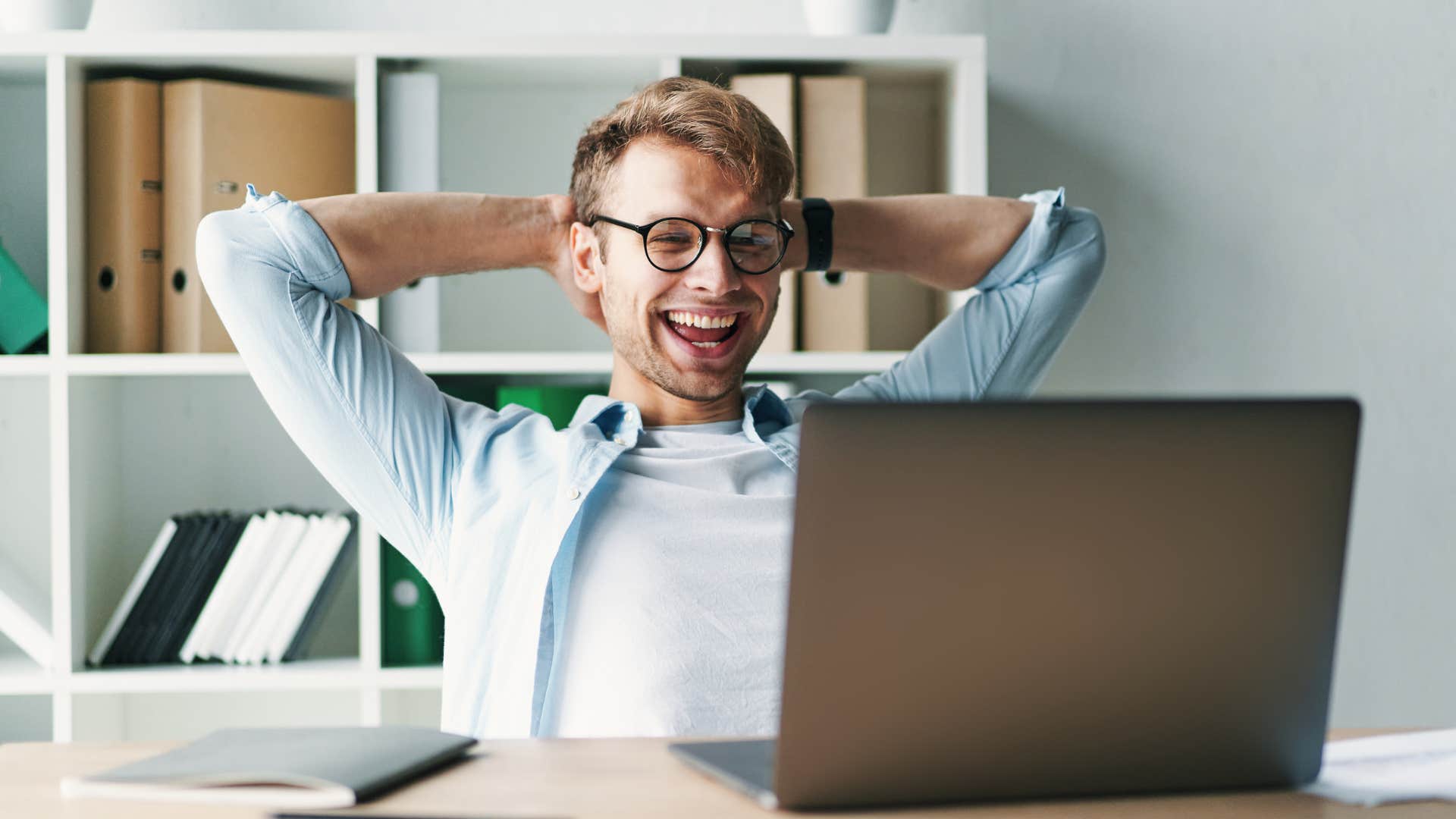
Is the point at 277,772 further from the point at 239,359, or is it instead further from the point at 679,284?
the point at 239,359

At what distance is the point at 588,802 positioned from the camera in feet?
2.13

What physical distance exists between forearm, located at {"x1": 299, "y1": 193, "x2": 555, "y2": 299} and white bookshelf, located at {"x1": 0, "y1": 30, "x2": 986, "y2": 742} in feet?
1.17

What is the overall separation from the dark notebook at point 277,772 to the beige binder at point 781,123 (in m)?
1.18

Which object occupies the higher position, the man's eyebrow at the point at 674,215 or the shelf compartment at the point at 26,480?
the man's eyebrow at the point at 674,215

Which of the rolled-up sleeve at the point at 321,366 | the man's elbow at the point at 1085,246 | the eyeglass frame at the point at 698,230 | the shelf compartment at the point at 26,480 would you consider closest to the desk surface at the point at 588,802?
the rolled-up sleeve at the point at 321,366

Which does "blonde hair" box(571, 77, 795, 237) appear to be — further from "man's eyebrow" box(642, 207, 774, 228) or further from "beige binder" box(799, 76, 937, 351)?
"beige binder" box(799, 76, 937, 351)

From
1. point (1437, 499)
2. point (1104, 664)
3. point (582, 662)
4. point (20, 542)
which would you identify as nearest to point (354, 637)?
point (20, 542)

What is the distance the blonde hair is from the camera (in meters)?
1.44

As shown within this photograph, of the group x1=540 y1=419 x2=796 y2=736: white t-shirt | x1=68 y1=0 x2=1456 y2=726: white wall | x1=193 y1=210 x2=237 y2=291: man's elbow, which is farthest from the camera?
x1=68 y1=0 x2=1456 y2=726: white wall

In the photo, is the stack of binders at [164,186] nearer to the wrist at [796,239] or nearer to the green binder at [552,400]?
the green binder at [552,400]

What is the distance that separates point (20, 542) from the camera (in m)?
2.09

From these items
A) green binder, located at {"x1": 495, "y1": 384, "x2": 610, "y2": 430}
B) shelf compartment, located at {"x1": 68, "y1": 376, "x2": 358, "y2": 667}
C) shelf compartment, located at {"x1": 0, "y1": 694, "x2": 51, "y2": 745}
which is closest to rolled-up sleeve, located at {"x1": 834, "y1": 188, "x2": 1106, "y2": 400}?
green binder, located at {"x1": 495, "y1": 384, "x2": 610, "y2": 430}

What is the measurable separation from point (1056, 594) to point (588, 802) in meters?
0.27

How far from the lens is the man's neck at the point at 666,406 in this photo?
153 cm
